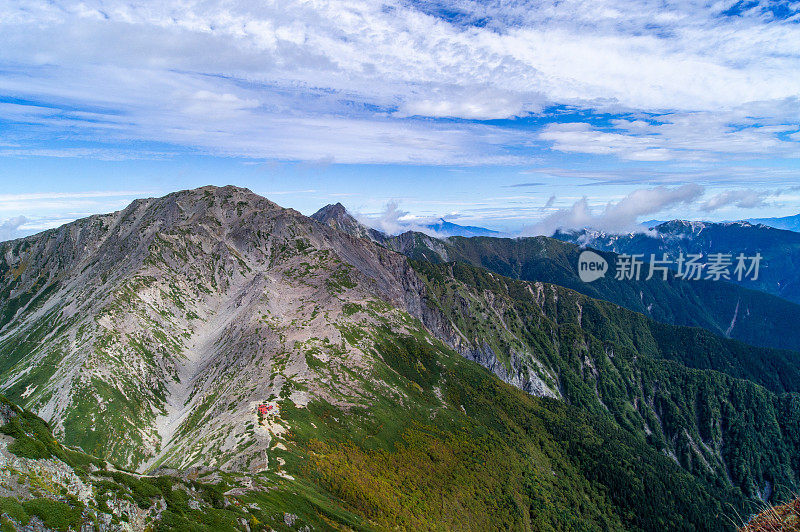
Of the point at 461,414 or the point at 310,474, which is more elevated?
the point at 310,474

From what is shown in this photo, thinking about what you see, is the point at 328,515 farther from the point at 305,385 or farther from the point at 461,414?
the point at 461,414

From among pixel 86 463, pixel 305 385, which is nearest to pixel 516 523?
pixel 305 385

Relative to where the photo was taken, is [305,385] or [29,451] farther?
[305,385]

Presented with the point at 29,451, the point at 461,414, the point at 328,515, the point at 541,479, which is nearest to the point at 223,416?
the point at 328,515

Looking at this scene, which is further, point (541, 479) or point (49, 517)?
point (541, 479)

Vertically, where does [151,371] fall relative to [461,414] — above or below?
above

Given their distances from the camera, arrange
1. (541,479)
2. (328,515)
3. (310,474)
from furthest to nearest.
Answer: (541,479)
(310,474)
(328,515)

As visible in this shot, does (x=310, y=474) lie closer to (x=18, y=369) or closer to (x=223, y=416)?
(x=223, y=416)

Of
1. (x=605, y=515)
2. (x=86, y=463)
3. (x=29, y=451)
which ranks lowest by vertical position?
(x=605, y=515)

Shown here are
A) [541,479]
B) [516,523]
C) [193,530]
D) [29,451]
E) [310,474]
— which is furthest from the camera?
[541,479]
